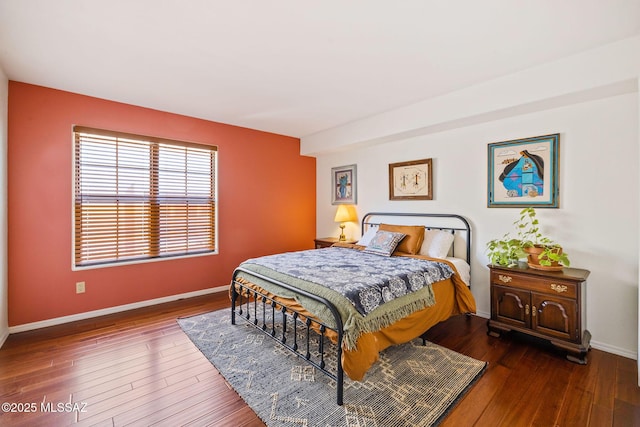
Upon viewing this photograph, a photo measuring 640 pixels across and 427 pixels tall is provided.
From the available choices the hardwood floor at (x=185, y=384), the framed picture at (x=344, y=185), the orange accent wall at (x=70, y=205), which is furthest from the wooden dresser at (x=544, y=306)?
the orange accent wall at (x=70, y=205)

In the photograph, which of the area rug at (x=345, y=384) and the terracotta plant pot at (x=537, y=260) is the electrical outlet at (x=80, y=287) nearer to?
the area rug at (x=345, y=384)

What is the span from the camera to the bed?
77.8 inches

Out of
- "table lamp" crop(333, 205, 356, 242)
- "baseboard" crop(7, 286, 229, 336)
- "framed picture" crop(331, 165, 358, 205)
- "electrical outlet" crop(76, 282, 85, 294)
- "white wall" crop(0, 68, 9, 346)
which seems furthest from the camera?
"framed picture" crop(331, 165, 358, 205)

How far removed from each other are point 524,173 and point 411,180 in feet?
4.43

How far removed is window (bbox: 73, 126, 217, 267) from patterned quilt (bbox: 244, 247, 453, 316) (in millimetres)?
1583

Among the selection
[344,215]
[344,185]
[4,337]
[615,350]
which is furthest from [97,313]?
[615,350]

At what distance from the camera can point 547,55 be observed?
246 cm

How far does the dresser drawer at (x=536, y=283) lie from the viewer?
2.46 metres

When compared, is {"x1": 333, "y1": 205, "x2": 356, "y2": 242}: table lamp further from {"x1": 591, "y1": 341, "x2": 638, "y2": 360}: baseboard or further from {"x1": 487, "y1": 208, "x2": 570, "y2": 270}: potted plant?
{"x1": 591, "y1": 341, "x2": 638, "y2": 360}: baseboard

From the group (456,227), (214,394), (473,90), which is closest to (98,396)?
(214,394)

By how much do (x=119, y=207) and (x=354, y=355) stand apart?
330 cm

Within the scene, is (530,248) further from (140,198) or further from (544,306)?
(140,198)

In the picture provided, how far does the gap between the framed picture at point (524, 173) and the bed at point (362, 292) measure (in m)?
0.54

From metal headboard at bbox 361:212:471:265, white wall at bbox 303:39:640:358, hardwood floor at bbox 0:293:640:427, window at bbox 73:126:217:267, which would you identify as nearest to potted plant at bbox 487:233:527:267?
white wall at bbox 303:39:640:358
